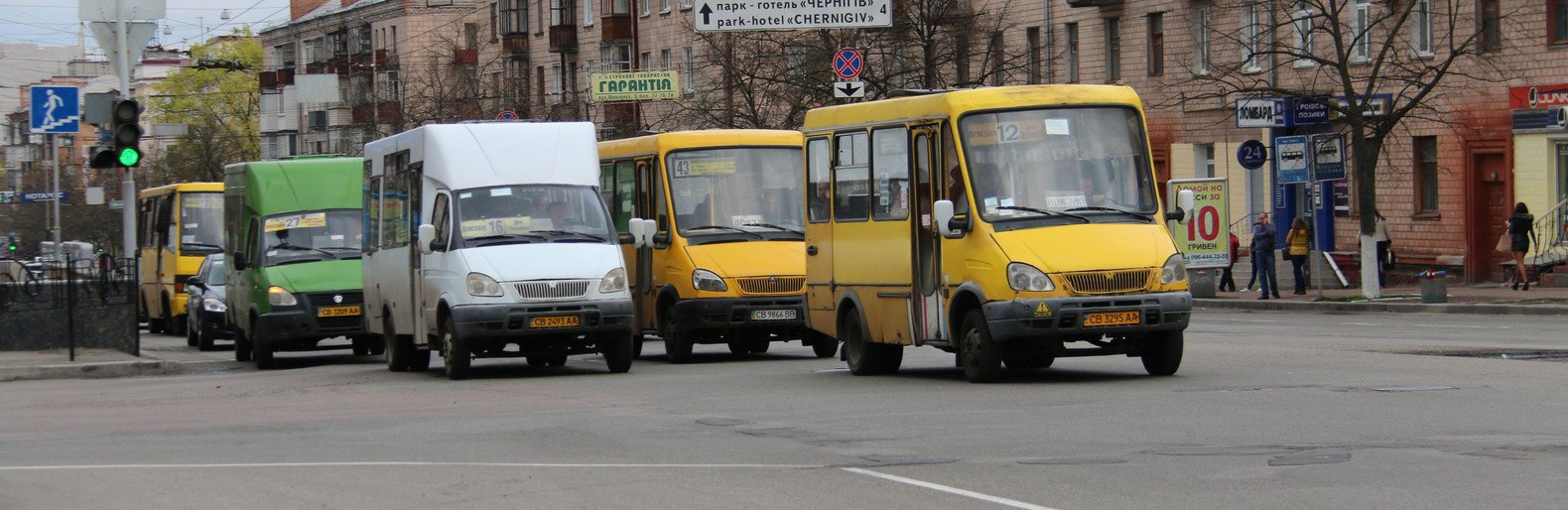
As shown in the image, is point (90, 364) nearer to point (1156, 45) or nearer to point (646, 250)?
point (646, 250)

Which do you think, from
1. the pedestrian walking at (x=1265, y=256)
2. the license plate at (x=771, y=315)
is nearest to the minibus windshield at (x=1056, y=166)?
the license plate at (x=771, y=315)

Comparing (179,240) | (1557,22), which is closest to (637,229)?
(179,240)

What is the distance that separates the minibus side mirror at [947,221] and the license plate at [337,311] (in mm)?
10103

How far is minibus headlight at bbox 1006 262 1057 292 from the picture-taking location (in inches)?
635

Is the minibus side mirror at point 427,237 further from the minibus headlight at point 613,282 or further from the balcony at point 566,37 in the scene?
the balcony at point 566,37

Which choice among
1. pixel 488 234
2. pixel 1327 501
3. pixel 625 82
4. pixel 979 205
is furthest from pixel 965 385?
pixel 625 82

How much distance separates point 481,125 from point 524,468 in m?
9.31

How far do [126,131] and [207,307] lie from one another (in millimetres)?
7052

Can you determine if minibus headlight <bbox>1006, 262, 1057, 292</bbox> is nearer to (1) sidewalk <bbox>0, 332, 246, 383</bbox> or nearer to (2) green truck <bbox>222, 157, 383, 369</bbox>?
(2) green truck <bbox>222, 157, 383, 369</bbox>

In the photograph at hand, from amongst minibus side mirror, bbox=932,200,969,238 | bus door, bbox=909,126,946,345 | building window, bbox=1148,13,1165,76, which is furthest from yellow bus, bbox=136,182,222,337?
minibus side mirror, bbox=932,200,969,238

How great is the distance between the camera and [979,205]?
16.7 metres

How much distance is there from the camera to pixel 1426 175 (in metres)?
42.6

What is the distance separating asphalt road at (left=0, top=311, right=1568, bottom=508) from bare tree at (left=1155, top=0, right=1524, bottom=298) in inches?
635

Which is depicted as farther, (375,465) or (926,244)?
(926,244)
